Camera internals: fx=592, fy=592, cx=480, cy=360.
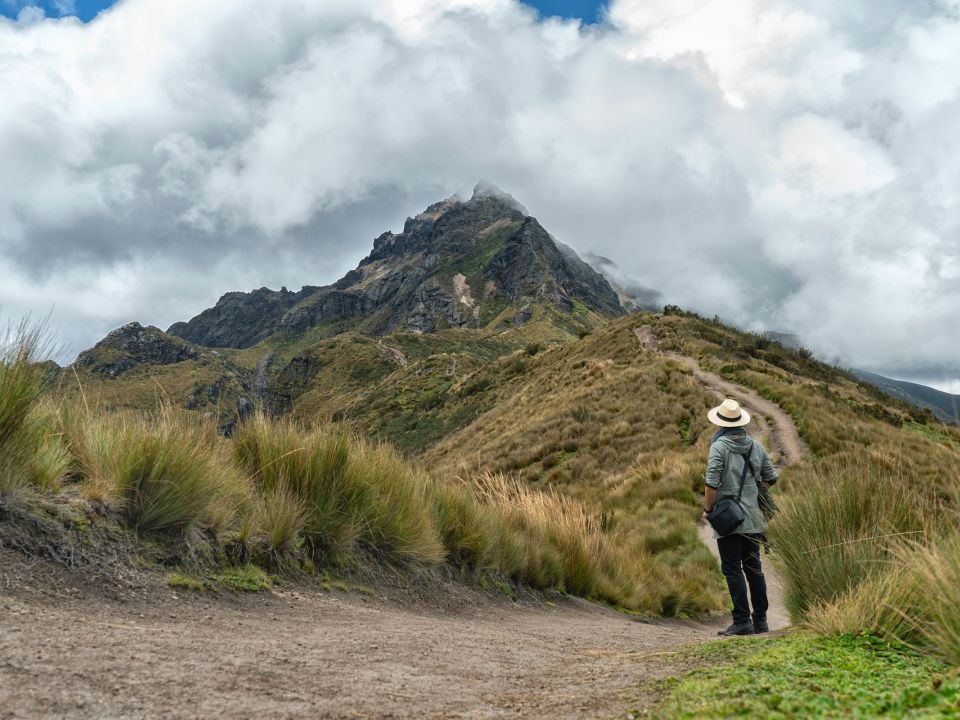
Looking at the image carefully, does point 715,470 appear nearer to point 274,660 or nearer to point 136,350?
point 274,660

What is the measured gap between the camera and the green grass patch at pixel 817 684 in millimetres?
1724

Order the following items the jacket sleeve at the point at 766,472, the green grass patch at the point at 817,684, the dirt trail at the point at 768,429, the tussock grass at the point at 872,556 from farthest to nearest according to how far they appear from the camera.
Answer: the dirt trail at the point at 768,429, the jacket sleeve at the point at 766,472, the tussock grass at the point at 872,556, the green grass patch at the point at 817,684

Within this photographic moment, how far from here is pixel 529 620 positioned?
6152 mm

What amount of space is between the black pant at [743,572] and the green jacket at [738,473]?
225 mm

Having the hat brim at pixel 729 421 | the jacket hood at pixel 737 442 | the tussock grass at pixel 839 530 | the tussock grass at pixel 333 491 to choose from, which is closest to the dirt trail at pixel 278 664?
the tussock grass at pixel 333 491

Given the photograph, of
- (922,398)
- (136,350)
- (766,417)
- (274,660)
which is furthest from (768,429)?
(136,350)

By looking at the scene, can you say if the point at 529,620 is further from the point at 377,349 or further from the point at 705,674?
the point at 377,349

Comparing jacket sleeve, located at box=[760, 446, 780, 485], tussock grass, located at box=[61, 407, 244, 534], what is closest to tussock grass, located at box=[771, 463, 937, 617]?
jacket sleeve, located at box=[760, 446, 780, 485]

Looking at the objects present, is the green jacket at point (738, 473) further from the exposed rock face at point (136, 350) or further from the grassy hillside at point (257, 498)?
the exposed rock face at point (136, 350)

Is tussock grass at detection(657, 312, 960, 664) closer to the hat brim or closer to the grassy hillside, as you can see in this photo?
the hat brim

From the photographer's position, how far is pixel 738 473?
6109 millimetres

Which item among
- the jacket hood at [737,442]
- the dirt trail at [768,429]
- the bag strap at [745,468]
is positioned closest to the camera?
the bag strap at [745,468]

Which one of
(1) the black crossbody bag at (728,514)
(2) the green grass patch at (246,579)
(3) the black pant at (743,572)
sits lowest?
(2) the green grass patch at (246,579)

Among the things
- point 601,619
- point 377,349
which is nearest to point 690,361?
point 601,619
